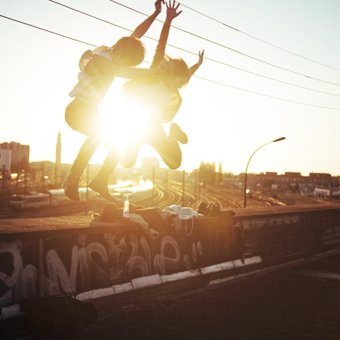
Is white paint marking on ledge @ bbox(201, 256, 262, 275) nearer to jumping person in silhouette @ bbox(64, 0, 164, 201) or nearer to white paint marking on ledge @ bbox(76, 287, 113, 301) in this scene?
white paint marking on ledge @ bbox(76, 287, 113, 301)

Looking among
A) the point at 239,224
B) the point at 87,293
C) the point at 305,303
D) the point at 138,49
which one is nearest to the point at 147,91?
the point at 138,49

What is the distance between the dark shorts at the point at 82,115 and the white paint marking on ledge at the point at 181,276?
3.72 metres

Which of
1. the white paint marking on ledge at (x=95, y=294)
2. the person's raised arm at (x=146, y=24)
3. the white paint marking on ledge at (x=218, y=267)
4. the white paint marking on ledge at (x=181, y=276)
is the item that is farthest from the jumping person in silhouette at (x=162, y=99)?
the white paint marking on ledge at (x=218, y=267)

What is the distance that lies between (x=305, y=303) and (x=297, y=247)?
19.8 feet

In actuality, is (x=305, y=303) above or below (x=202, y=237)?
below

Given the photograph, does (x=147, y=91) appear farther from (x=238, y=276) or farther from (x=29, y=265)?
(x=238, y=276)

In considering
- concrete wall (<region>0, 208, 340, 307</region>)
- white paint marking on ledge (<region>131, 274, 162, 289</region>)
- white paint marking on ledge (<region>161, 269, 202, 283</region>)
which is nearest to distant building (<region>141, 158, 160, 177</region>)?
concrete wall (<region>0, 208, 340, 307</region>)

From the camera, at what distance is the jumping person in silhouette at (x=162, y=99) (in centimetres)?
658

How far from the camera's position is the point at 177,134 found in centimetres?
713

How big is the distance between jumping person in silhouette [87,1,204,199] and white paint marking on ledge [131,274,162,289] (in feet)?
7.09

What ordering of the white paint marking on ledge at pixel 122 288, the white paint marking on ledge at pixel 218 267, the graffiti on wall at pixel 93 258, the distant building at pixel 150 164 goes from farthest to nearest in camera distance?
the distant building at pixel 150 164, the white paint marking on ledge at pixel 218 267, the white paint marking on ledge at pixel 122 288, the graffiti on wall at pixel 93 258

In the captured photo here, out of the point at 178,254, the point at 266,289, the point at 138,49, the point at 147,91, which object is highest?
the point at 138,49

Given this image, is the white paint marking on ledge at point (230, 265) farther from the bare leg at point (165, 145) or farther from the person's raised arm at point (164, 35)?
the person's raised arm at point (164, 35)

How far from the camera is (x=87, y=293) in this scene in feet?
23.7
